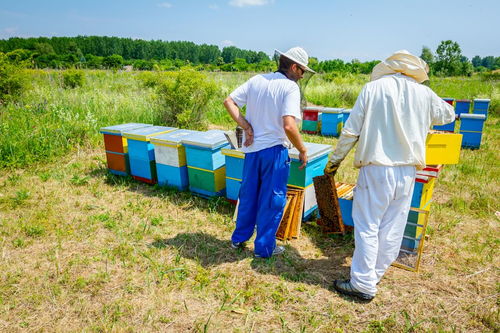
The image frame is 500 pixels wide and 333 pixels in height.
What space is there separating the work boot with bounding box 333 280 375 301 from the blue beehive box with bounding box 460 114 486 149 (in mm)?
5877

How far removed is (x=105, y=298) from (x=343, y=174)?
367 cm

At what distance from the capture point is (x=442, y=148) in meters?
2.66

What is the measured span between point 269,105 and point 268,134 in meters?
0.23

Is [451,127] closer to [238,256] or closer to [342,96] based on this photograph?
[342,96]

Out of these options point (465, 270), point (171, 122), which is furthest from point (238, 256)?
point (171, 122)

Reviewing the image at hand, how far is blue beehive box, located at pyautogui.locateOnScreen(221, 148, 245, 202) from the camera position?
3.62m

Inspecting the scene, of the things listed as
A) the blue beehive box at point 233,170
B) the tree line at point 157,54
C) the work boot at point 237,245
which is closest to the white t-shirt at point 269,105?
the blue beehive box at point 233,170

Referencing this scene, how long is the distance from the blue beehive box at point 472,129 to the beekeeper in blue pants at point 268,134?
5.71 meters

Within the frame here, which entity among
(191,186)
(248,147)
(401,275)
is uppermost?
(248,147)

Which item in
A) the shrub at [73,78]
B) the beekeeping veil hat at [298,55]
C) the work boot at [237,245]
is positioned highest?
the beekeeping veil hat at [298,55]

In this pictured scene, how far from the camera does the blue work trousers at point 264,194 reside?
2.73 metres

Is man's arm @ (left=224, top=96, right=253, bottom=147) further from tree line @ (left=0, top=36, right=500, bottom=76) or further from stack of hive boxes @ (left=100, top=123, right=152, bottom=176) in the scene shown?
tree line @ (left=0, top=36, right=500, bottom=76)

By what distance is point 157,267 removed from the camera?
114 inches

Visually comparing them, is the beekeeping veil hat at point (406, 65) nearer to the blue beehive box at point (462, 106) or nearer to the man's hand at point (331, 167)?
the man's hand at point (331, 167)
